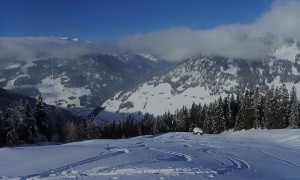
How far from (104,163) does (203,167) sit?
551cm

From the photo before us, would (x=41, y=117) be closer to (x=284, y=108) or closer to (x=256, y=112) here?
(x=256, y=112)

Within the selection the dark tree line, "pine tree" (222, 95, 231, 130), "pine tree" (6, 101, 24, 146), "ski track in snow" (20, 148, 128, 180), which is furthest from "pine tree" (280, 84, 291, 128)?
"ski track in snow" (20, 148, 128, 180)

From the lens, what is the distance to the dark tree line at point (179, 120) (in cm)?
6931

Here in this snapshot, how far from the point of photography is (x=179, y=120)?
142750mm

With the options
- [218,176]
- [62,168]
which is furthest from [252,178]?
[62,168]

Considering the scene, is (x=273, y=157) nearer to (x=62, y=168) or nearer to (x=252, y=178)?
(x=252, y=178)

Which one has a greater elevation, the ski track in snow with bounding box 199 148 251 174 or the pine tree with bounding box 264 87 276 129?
the pine tree with bounding box 264 87 276 129

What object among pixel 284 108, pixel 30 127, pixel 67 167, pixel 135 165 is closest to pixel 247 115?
pixel 284 108

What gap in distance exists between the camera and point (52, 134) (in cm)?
8019

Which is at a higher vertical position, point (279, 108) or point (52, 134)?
point (279, 108)

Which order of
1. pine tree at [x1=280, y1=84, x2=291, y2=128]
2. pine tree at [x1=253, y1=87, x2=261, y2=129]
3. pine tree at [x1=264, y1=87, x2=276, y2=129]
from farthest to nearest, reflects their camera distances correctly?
1. pine tree at [x1=253, y1=87, x2=261, y2=129]
2. pine tree at [x1=280, y1=84, x2=291, y2=128]
3. pine tree at [x1=264, y1=87, x2=276, y2=129]

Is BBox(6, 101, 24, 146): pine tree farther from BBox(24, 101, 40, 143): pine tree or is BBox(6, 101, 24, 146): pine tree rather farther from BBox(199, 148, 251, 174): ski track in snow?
BBox(199, 148, 251, 174): ski track in snow

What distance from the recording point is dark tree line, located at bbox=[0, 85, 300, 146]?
69312 mm

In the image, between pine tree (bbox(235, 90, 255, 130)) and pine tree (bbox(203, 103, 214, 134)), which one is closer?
pine tree (bbox(235, 90, 255, 130))
